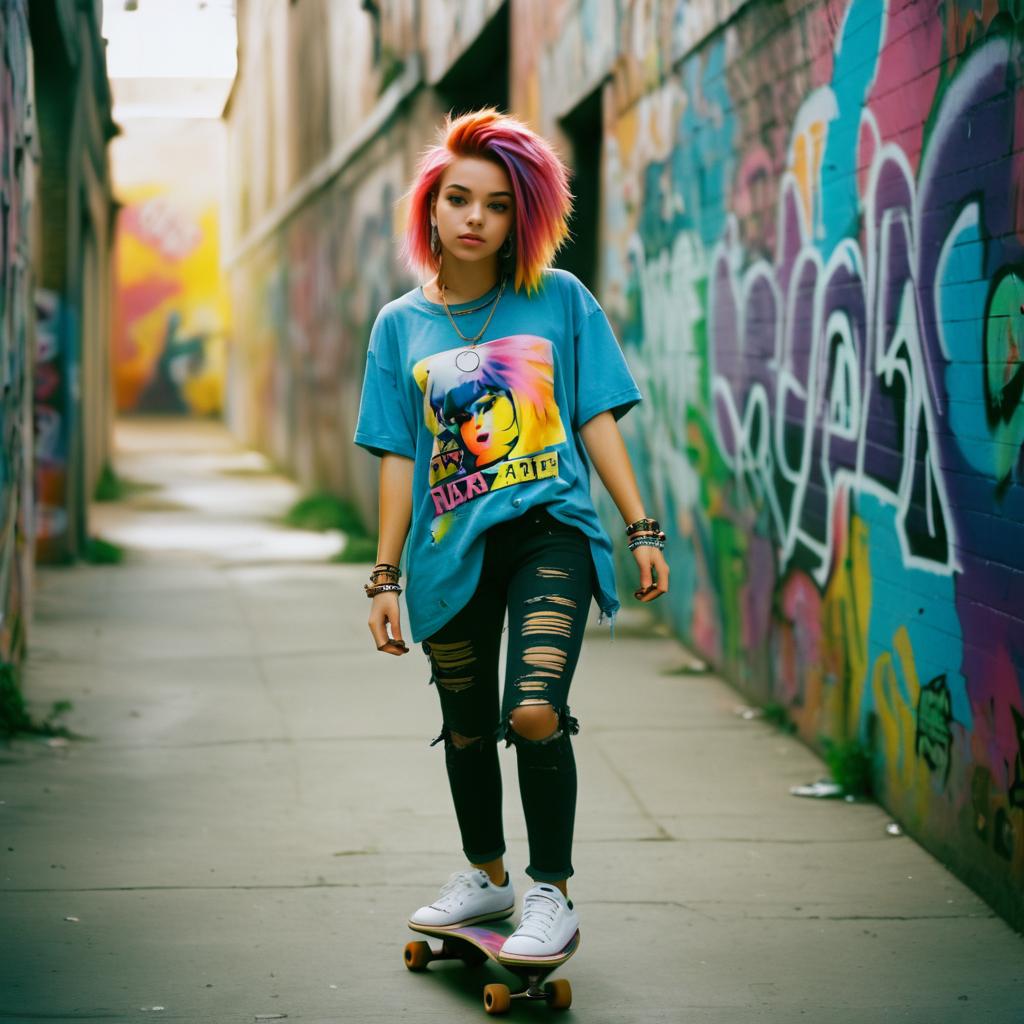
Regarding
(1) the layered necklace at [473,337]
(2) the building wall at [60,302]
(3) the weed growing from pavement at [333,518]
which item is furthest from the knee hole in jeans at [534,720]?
(3) the weed growing from pavement at [333,518]

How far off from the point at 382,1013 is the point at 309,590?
7001 millimetres

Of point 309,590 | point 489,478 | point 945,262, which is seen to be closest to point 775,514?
point 945,262

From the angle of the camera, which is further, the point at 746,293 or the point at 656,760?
the point at 746,293

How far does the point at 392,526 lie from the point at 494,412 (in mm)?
365

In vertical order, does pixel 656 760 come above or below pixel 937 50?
below

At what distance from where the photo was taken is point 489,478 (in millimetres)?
3469

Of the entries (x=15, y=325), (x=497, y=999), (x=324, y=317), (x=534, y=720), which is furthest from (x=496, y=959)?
(x=324, y=317)

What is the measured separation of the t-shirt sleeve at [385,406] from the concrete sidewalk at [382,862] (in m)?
1.21

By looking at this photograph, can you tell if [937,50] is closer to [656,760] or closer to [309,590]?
[656,760]

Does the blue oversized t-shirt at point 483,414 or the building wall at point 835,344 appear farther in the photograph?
the building wall at point 835,344

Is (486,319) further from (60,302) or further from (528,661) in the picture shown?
(60,302)

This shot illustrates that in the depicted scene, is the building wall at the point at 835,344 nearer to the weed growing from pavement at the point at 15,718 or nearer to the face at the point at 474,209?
the face at the point at 474,209

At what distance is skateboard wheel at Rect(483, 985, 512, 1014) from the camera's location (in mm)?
3443

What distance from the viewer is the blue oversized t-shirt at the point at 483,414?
3.46m
